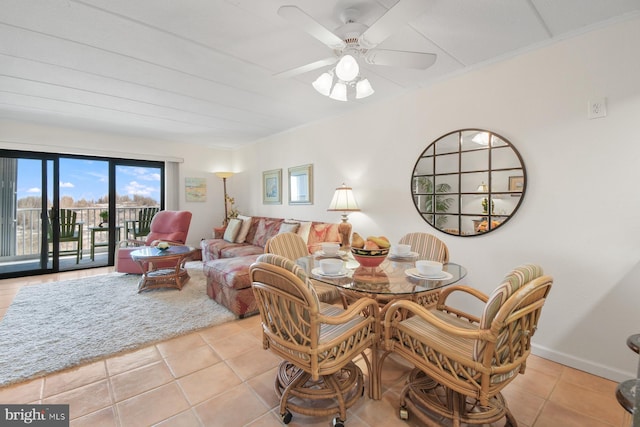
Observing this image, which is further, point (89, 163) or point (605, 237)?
point (89, 163)

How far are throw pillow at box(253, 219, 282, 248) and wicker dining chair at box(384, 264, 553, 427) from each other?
3109mm

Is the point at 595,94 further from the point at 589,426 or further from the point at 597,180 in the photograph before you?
the point at 589,426

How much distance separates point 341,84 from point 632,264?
2287 mm

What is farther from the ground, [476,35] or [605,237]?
[476,35]

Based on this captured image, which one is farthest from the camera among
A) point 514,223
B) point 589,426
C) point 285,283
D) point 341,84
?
point 514,223

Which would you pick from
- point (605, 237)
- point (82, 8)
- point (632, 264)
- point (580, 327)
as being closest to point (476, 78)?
point (605, 237)

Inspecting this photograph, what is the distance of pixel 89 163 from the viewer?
15.8 ft

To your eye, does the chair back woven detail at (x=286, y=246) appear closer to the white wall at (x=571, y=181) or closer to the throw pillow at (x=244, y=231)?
the white wall at (x=571, y=181)

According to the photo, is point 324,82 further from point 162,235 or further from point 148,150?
point 148,150

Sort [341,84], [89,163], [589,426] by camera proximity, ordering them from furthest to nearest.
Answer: [89,163] < [341,84] < [589,426]

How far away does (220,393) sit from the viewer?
1.70 meters

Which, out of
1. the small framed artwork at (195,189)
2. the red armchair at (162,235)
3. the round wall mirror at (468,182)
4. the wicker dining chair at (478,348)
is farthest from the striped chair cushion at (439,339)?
the small framed artwork at (195,189)

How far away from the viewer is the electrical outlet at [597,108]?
1.84 meters

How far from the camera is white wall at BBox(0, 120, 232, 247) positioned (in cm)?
409
